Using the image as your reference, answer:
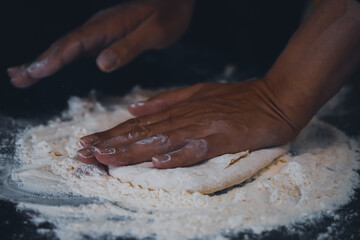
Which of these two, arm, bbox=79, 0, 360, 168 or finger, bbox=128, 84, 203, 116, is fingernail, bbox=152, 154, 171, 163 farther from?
finger, bbox=128, 84, 203, 116

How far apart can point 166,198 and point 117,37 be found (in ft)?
2.36

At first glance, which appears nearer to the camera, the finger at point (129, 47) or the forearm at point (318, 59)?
the forearm at point (318, 59)

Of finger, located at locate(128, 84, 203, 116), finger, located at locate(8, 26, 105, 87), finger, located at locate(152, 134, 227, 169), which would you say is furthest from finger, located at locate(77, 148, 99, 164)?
finger, located at locate(8, 26, 105, 87)

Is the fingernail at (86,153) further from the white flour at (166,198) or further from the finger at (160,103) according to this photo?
the finger at (160,103)

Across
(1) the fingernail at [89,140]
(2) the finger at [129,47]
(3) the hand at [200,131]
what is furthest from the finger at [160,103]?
(1) the fingernail at [89,140]

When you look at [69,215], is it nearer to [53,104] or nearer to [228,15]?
[53,104]

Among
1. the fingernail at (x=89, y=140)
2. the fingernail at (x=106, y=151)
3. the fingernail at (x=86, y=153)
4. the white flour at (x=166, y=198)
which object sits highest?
the fingernail at (x=89, y=140)

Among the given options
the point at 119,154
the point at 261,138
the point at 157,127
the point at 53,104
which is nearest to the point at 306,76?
the point at 261,138

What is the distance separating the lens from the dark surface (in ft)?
2.76

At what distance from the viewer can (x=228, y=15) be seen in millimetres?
1865

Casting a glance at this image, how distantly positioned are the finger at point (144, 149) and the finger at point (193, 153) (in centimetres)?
3

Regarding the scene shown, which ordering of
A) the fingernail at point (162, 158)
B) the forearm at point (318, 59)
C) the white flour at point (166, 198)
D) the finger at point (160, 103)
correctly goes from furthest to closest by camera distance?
the finger at point (160, 103)
the forearm at point (318, 59)
the fingernail at point (162, 158)
the white flour at point (166, 198)

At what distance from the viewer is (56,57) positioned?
1256mm

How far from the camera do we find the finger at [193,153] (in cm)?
88
